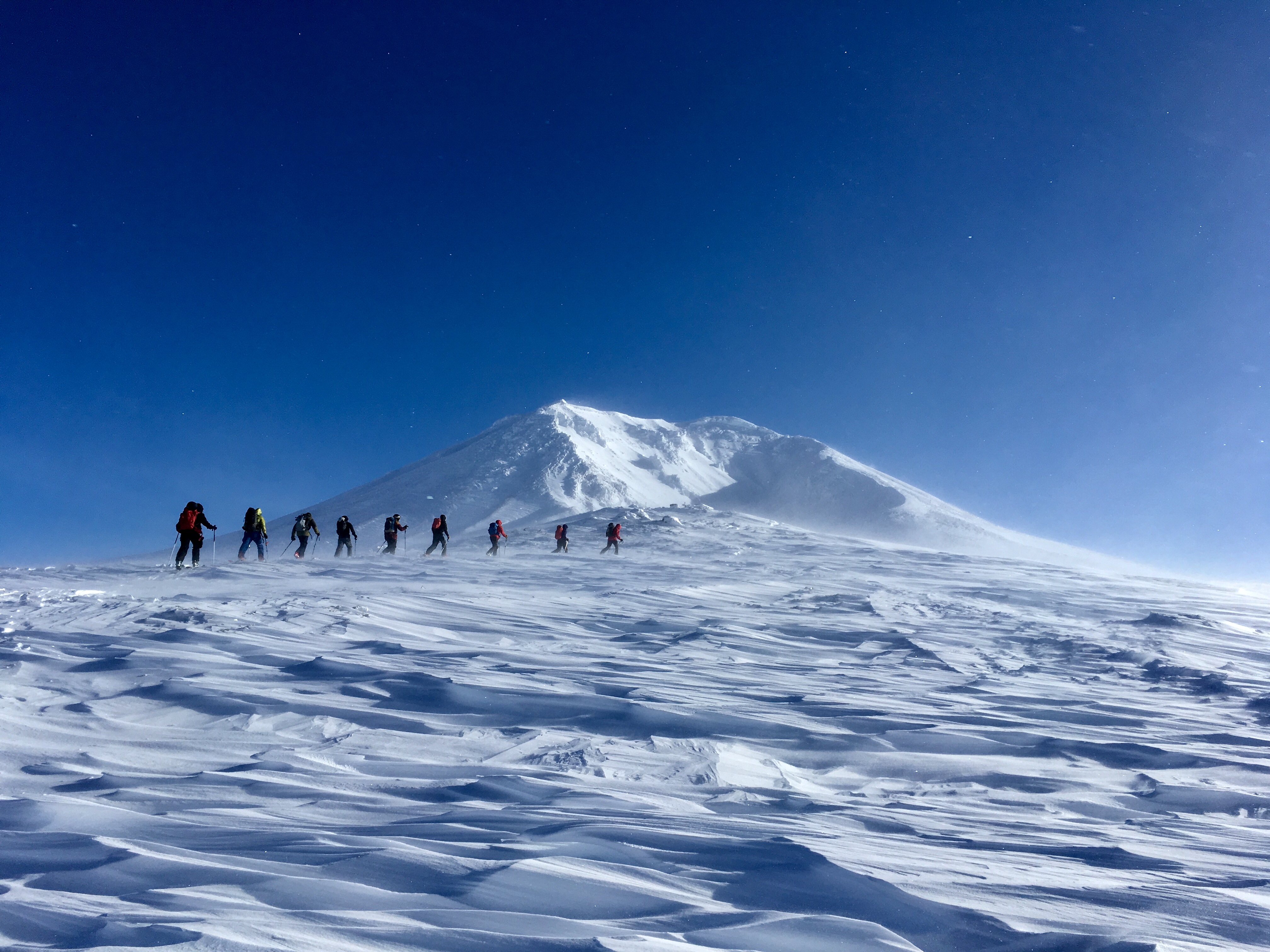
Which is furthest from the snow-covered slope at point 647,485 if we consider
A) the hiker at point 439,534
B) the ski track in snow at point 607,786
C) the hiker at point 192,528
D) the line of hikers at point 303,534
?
the ski track in snow at point 607,786

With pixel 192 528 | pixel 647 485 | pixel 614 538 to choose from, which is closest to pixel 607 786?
pixel 192 528

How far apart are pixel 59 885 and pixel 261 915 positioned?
29.9 inches

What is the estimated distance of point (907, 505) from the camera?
82875mm

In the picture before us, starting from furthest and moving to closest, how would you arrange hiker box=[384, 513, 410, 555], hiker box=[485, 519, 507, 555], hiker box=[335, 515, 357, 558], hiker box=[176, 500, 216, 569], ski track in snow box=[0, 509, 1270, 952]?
hiker box=[485, 519, 507, 555] < hiker box=[384, 513, 410, 555] < hiker box=[335, 515, 357, 558] < hiker box=[176, 500, 216, 569] < ski track in snow box=[0, 509, 1270, 952]

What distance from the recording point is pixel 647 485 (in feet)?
280

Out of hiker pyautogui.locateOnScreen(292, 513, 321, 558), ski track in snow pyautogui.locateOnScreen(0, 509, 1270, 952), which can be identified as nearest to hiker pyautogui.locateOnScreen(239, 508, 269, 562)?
hiker pyautogui.locateOnScreen(292, 513, 321, 558)

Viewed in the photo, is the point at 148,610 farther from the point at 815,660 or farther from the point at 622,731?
the point at 815,660

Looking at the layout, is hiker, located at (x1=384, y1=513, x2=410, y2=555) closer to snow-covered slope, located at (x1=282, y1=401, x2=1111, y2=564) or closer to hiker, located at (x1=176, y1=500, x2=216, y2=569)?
hiker, located at (x1=176, y1=500, x2=216, y2=569)

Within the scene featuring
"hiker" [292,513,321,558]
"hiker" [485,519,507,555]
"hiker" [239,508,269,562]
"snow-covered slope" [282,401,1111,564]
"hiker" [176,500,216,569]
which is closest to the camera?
"hiker" [176,500,216,569]

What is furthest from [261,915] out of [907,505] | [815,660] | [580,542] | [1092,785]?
[907,505]

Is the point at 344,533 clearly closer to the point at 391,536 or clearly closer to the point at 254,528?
the point at 391,536

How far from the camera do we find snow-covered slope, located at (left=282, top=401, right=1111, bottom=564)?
218 feet

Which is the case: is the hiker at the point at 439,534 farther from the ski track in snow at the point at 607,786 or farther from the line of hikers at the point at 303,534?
the ski track in snow at the point at 607,786

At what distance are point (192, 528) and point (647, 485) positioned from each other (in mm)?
70558
